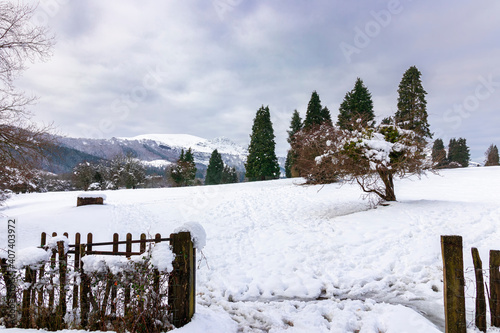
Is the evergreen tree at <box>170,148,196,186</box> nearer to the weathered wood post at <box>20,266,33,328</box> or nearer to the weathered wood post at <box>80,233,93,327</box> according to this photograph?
the weathered wood post at <box>20,266,33,328</box>

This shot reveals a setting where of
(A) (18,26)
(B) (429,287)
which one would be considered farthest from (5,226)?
(B) (429,287)

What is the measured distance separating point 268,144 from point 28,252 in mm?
32898

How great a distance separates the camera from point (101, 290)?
3.36 meters

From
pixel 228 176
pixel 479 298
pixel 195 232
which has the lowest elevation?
pixel 479 298

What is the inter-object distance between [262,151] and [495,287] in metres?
32.5

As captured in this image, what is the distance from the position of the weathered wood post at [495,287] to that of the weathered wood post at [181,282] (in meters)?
4.00

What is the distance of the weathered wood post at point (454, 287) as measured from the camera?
3065 millimetres

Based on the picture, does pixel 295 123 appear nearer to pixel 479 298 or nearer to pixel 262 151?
pixel 262 151

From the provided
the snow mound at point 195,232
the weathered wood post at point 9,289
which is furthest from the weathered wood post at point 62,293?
the snow mound at point 195,232

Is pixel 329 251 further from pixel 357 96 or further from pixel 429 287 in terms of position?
pixel 357 96

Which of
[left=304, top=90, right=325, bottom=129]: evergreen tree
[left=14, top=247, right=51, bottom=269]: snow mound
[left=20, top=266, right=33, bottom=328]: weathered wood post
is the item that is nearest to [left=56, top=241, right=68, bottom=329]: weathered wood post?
[left=14, top=247, right=51, bottom=269]: snow mound

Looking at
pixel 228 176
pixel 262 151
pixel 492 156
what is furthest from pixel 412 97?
pixel 228 176

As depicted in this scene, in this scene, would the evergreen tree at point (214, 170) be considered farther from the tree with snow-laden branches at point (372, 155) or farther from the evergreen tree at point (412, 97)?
the tree with snow-laden branches at point (372, 155)

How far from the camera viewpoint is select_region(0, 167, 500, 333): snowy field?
3.92 meters
